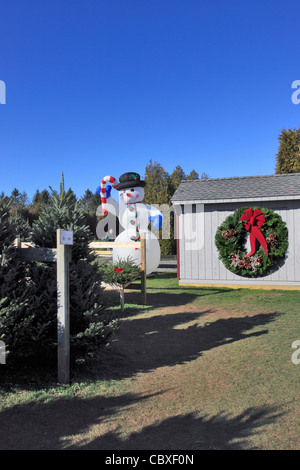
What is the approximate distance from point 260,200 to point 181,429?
9.82 m

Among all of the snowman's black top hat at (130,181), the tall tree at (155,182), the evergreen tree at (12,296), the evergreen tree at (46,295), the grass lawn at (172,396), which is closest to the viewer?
the grass lawn at (172,396)

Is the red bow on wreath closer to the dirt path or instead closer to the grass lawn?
the grass lawn

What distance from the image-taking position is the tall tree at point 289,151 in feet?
72.4

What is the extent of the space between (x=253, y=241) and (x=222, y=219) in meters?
1.35

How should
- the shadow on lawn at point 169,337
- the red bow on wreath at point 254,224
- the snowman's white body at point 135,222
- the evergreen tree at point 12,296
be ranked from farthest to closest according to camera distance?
the snowman's white body at point 135,222
the red bow on wreath at point 254,224
the shadow on lawn at point 169,337
the evergreen tree at point 12,296

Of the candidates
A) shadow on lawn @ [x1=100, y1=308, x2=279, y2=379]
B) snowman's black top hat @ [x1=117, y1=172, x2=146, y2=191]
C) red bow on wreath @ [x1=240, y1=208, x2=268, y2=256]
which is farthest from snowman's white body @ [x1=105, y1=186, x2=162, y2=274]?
shadow on lawn @ [x1=100, y1=308, x2=279, y2=379]

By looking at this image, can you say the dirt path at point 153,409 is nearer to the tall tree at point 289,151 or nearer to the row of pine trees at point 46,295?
the row of pine trees at point 46,295

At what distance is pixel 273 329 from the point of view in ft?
22.8

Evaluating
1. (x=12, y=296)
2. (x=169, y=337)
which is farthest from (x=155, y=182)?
(x=12, y=296)

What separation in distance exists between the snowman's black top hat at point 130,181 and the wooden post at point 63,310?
400 inches

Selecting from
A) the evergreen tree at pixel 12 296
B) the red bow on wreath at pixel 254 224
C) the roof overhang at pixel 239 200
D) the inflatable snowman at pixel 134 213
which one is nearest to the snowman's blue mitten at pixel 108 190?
the inflatable snowman at pixel 134 213

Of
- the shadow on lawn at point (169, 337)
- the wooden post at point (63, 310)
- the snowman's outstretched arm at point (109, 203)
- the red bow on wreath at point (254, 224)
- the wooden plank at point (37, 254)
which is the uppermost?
the snowman's outstretched arm at point (109, 203)

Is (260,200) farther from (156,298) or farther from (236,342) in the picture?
(236,342)

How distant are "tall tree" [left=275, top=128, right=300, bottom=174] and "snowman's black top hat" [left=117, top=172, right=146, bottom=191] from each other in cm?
1188
